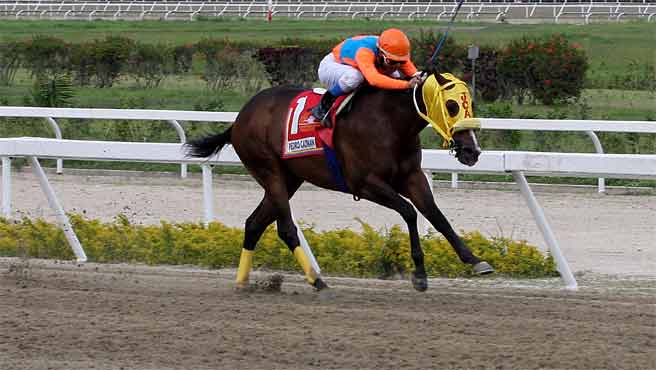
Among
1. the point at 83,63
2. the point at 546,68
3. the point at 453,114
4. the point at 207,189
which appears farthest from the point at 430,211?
the point at 83,63

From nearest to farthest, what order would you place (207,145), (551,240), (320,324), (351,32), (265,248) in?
(320,324) < (551,240) < (207,145) < (265,248) < (351,32)

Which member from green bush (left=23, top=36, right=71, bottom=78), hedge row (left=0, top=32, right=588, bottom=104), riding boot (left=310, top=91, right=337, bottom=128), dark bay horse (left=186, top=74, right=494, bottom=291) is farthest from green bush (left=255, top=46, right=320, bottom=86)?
riding boot (left=310, top=91, right=337, bottom=128)

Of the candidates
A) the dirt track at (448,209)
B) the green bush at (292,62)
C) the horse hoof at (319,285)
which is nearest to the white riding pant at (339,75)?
the horse hoof at (319,285)

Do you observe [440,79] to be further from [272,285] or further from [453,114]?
[272,285]

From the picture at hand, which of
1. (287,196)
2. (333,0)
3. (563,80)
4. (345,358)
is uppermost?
(333,0)

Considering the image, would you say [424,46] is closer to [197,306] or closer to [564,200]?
[564,200]

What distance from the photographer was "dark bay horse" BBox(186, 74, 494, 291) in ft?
19.3

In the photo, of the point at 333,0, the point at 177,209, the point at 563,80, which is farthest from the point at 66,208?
the point at 333,0

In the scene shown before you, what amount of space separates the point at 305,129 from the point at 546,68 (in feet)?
40.0

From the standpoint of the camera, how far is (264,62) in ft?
67.9

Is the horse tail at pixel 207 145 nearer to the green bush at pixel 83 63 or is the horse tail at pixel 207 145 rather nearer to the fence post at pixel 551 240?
the fence post at pixel 551 240

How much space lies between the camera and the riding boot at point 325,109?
6.31 m

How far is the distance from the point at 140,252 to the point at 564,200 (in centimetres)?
451

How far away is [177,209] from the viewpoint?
10172 millimetres
